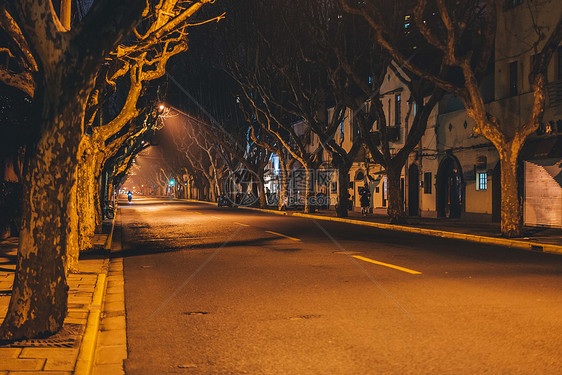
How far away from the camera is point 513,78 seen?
25.4m

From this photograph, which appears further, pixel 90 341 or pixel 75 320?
pixel 75 320

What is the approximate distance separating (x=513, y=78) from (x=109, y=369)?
24.2 m

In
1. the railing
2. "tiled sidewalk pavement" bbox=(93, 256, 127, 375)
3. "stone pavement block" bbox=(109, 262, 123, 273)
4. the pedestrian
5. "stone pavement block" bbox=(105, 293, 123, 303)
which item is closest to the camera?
"tiled sidewalk pavement" bbox=(93, 256, 127, 375)

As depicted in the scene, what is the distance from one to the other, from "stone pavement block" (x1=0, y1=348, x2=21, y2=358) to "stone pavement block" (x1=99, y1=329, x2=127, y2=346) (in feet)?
3.40

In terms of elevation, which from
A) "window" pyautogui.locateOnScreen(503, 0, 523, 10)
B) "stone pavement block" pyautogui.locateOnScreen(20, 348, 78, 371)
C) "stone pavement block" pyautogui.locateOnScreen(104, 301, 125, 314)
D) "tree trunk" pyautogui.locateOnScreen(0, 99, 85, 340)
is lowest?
"stone pavement block" pyautogui.locateOnScreen(104, 301, 125, 314)

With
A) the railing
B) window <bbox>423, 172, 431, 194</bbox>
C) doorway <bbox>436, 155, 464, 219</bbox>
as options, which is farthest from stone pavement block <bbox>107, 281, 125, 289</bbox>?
window <bbox>423, 172, 431, 194</bbox>

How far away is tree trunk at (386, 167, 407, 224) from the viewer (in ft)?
83.5

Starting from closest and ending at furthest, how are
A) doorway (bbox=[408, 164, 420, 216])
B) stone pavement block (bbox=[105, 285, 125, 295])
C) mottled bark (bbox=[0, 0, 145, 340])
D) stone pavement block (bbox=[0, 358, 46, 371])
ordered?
stone pavement block (bbox=[0, 358, 46, 371]) → mottled bark (bbox=[0, 0, 145, 340]) → stone pavement block (bbox=[105, 285, 125, 295]) → doorway (bbox=[408, 164, 420, 216])

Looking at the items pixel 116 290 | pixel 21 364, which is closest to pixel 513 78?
pixel 116 290

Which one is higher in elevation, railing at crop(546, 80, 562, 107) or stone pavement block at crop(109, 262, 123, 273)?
railing at crop(546, 80, 562, 107)

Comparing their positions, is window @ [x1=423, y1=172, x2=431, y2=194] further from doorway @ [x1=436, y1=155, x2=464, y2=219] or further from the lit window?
the lit window

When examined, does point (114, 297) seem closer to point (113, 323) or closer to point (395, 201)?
point (113, 323)

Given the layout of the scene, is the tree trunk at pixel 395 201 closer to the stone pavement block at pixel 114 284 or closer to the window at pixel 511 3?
the window at pixel 511 3

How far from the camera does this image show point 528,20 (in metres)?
23.8
